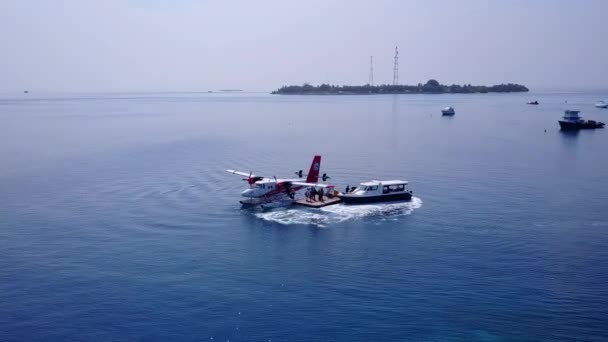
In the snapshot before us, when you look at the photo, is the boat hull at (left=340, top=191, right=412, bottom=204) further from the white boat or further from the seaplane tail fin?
the seaplane tail fin

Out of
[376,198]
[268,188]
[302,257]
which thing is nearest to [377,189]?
[376,198]

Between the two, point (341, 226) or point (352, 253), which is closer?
point (352, 253)

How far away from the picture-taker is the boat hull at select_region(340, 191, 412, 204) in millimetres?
79875

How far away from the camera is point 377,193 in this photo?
80.9m

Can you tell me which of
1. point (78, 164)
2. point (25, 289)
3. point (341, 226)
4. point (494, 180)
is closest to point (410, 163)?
point (494, 180)

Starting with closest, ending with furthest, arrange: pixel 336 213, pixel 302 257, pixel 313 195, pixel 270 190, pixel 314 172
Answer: pixel 302 257 → pixel 336 213 → pixel 270 190 → pixel 313 195 → pixel 314 172

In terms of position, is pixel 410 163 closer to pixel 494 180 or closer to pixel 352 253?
pixel 494 180

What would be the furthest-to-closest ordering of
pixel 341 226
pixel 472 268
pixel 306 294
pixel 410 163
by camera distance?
pixel 410 163 → pixel 341 226 → pixel 472 268 → pixel 306 294

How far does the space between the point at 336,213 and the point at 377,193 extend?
30.1ft

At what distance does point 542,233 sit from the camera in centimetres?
6488

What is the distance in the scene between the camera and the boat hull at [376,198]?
7988 centimetres

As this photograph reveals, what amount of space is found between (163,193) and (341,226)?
1349 inches

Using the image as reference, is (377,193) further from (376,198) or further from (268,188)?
(268,188)

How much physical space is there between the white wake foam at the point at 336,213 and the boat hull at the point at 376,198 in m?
0.85
